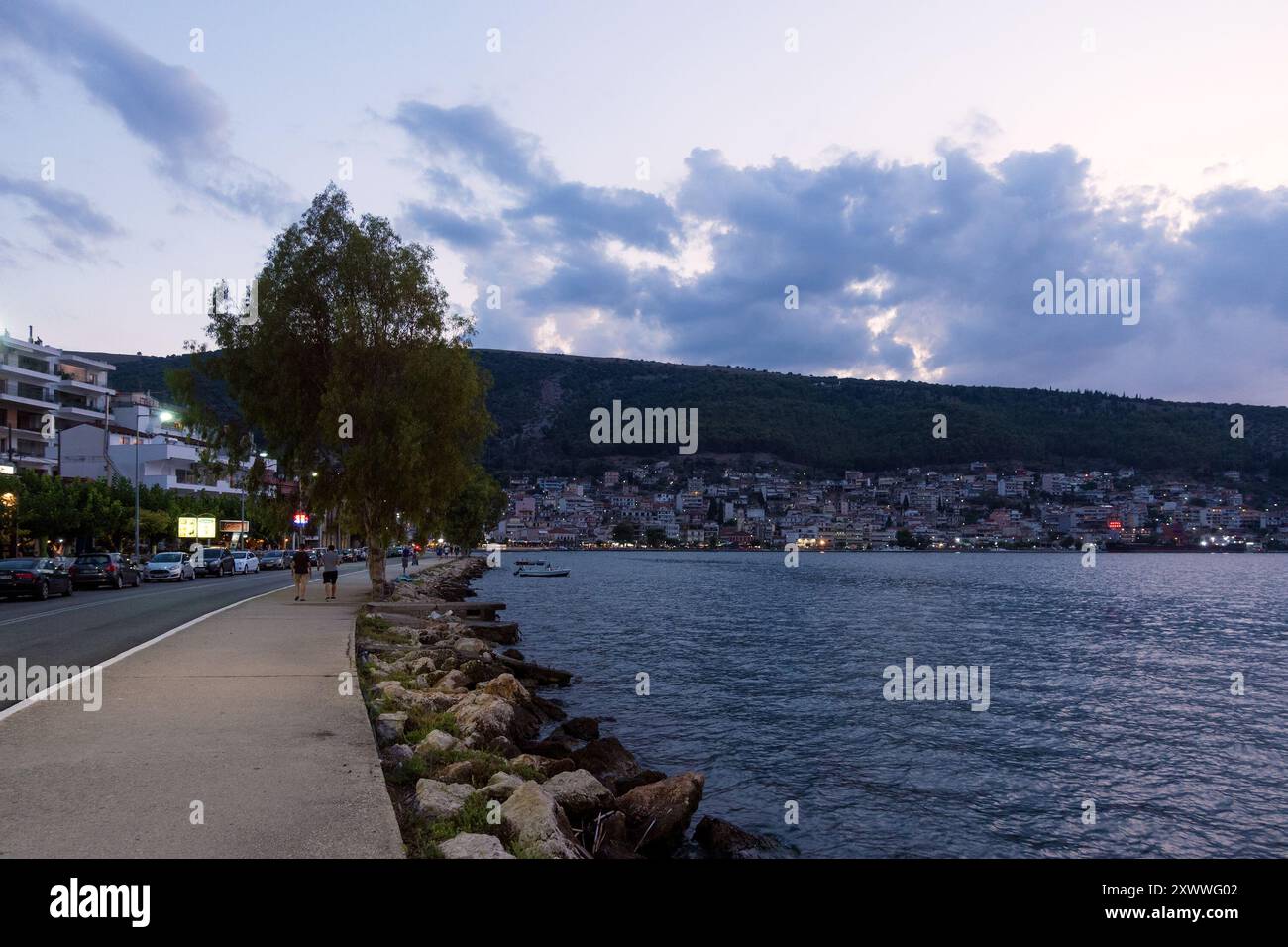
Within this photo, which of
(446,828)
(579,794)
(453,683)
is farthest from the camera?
(453,683)

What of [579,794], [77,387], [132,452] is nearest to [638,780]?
[579,794]

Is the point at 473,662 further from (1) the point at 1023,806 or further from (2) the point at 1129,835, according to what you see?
(2) the point at 1129,835

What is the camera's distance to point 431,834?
774 cm

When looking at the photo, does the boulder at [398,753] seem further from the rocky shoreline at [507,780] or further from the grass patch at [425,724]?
the grass patch at [425,724]

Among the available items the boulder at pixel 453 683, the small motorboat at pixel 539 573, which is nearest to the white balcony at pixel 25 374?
the small motorboat at pixel 539 573

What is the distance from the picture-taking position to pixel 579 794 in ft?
35.9

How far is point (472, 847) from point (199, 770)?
9.97 feet

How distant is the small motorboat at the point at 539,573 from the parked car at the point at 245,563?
37.1m

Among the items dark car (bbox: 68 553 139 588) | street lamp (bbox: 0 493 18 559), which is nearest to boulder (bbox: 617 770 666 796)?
dark car (bbox: 68 553 139 588)

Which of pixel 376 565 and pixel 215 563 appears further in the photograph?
pixel 215 563

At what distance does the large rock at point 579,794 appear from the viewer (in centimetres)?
1075

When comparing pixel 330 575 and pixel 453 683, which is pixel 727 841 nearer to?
pixel 453 683
